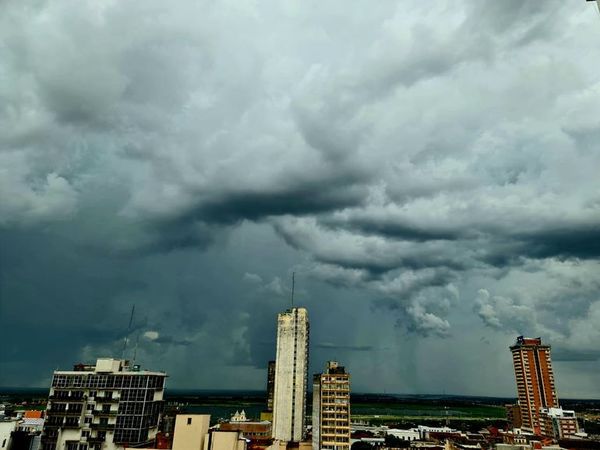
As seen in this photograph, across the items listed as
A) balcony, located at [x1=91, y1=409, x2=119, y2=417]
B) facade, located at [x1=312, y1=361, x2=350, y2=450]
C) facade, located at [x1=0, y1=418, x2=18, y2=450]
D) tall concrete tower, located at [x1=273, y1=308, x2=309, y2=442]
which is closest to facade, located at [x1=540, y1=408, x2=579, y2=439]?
facade, located at [x1=312, y1=361, x2=350, y2=450]

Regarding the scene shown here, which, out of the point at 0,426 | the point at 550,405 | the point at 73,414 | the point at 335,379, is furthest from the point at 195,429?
the point at 550,405

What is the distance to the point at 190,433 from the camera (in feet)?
128

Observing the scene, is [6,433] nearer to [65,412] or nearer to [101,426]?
[65,412]

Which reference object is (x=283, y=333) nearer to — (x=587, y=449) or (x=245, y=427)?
(x=245, y=427)

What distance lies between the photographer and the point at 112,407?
67250 millimetres

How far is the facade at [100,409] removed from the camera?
215ft

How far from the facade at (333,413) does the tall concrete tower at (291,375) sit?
15885 mm

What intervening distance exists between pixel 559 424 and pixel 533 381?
36138 mm

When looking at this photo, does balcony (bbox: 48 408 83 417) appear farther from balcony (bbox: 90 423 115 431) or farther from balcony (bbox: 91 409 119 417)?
balcony (bbox: 90 423 115 431)

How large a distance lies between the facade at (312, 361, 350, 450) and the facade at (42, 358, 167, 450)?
174 feet

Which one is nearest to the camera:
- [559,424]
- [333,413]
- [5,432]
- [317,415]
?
[5,432]

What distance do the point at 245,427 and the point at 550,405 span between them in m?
136

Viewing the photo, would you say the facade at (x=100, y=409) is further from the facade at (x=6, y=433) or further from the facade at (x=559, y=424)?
the facade at (x=559, y=424)

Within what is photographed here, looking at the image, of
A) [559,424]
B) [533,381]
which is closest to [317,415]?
[559,424]
